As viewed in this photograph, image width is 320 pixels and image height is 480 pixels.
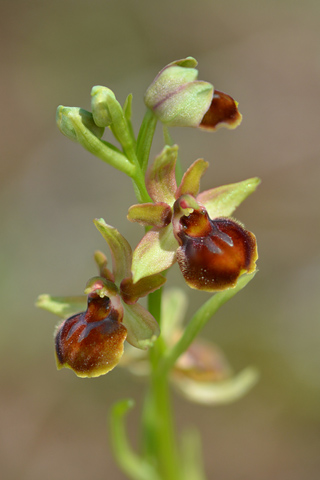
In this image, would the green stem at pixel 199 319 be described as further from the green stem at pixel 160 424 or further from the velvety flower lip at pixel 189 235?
the velvety flower lip at pixel 189 235

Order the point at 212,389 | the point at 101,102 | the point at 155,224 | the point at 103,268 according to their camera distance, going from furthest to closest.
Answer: the point at 212,389
the point at 103,268
the point at 155,224
the point at 101,102

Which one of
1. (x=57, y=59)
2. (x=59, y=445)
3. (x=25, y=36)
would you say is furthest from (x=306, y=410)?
(x=25, y=36)

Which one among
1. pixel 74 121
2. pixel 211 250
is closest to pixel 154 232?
pixel 211 250

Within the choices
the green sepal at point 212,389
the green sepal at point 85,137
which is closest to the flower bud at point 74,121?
the green sepal at point 85,137

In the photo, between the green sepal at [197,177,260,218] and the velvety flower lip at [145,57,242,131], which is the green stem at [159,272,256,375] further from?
the velvety flower lip at [145,57,242,131]

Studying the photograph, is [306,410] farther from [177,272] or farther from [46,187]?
[46,187]

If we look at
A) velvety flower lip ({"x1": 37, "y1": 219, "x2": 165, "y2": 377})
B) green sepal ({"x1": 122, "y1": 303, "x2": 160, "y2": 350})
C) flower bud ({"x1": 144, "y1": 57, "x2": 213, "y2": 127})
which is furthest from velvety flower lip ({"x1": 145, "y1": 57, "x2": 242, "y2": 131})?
green sepal ({"x1": 122, "y1": 303, "x2": 160, "y2": 350})

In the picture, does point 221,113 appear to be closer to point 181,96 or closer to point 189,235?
point 181,96
